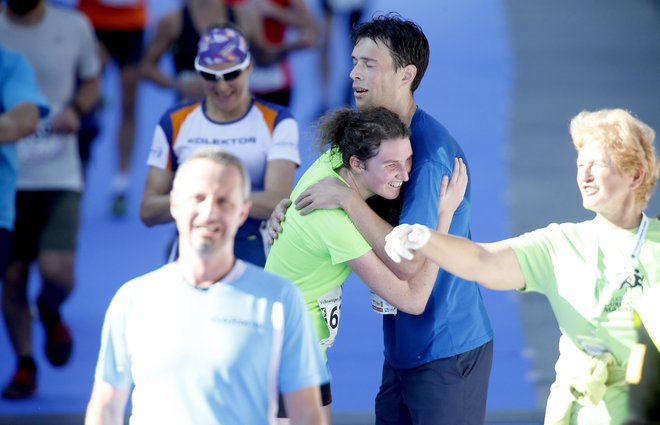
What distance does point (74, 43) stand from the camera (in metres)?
6.04

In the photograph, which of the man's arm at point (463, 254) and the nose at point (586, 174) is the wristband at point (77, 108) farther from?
the nose at point (586, 174)

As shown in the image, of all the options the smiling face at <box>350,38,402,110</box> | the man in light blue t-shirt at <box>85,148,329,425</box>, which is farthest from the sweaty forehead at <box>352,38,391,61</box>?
the man in light blue t-shirt at <box>85,148,329,425</box>

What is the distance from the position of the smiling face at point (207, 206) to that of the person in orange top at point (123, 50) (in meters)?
4.42

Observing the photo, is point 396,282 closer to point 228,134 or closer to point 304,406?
point 304,406

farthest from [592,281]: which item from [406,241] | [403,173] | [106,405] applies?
[106,405]

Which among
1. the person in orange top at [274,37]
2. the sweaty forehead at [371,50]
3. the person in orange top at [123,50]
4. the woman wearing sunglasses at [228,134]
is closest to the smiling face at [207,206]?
the sweaty forehead at [371,50]

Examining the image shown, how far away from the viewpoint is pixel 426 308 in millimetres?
3574

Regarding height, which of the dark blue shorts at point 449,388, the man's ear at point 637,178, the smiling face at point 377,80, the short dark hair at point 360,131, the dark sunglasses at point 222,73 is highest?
the dark sunglasses at point 222,73

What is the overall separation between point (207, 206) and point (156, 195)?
2.20m

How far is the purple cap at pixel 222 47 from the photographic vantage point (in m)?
4.79

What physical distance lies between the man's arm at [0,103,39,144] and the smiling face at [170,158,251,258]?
8.28ft

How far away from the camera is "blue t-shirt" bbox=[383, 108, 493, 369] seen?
3445 mm

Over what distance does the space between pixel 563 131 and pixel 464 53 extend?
1.10 metres

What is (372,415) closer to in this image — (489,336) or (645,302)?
(489,336)
